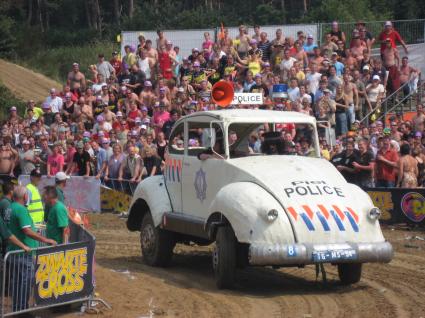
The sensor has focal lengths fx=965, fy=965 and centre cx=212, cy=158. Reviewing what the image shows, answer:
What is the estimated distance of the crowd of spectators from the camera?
860 inches

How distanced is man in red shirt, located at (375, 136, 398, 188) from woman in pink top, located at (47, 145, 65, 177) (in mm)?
8289

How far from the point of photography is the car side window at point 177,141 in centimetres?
1480

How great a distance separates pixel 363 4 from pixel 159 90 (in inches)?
1285

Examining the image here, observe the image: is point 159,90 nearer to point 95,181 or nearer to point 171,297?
point 95,181

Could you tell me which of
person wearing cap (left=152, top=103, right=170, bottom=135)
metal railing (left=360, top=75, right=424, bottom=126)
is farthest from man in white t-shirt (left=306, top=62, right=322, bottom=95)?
person wearing cap (left=152, top=103, right=170, bottom=135)

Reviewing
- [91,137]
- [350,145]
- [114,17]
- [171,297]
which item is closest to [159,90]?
[91,137]

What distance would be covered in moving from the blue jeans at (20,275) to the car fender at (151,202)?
12.4 ft

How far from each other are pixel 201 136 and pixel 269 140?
3.65 feet

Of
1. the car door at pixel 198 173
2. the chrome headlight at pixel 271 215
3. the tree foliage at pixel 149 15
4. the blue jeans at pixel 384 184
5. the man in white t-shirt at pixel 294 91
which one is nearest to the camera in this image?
the chrome headlight at pixel 271 215

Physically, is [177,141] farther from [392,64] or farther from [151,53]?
[151,53]

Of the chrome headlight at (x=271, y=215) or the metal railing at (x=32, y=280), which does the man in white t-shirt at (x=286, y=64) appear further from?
the metal railing at (x=32, y=280)

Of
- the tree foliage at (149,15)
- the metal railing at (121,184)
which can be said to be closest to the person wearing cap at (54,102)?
the metal railing at (121,184)

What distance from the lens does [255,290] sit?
13133 millimetres

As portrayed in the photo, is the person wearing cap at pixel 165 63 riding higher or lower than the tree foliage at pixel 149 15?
lower
